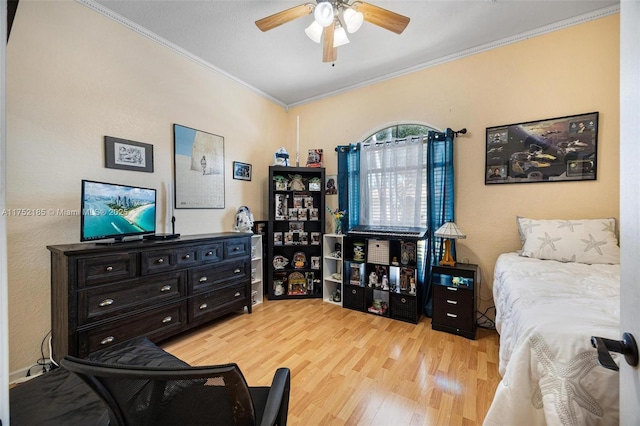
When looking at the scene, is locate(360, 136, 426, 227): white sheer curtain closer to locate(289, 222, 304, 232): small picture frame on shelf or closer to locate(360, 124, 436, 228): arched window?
locate(360, 124, 436, 228): arched window

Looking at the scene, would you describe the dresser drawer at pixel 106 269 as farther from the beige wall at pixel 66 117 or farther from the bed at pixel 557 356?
the bed at pixel 557 356

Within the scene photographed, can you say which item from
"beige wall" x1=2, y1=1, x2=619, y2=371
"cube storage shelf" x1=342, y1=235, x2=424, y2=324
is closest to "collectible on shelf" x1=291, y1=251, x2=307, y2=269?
"cube storage shelf" x1=342, y1=235, x2=424, y2=324

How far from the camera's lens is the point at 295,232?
355 cm

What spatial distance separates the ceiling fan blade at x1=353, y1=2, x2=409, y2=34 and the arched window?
1.33 meters

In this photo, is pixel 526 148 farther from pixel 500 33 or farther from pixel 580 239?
pixel 500 33

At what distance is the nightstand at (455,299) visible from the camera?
7.73ft

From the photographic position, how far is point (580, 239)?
6.68ft

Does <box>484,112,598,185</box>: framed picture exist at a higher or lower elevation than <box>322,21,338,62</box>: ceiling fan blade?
lower

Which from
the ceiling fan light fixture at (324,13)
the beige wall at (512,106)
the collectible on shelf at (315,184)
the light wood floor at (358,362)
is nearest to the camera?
the light wood floor at (358,362)

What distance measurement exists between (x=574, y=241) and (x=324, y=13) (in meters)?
2.66

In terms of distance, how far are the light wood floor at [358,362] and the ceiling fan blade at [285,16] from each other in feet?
8.80

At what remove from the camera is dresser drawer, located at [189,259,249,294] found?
241 cm

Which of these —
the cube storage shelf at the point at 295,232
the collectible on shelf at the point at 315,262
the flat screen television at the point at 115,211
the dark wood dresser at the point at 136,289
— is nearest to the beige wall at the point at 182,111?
the flat screen television at the point at 115,211

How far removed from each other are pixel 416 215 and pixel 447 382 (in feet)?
5.66
